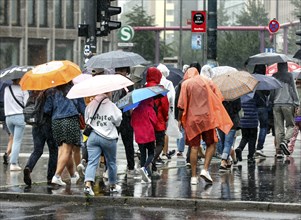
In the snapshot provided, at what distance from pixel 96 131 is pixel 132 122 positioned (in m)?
1.97

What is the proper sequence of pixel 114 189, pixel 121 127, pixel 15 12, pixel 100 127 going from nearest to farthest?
pixel 100 127
pixel 114 189
pixel 121 127
pixel 15 12

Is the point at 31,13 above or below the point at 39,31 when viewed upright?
above

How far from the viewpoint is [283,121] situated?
20.0m

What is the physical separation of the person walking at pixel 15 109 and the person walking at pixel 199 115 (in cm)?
367

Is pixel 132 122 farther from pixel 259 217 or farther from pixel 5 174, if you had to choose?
pixel 259 217

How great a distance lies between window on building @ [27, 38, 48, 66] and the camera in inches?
3044

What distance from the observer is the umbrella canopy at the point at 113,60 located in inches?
593

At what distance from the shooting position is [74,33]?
78.8 meters

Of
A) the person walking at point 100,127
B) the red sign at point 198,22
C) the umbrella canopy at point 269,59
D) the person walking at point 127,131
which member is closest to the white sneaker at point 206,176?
the person walking at point 127,131

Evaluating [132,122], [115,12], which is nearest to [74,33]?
[115,12]

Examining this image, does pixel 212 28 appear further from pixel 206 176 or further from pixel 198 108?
pixel 206 176

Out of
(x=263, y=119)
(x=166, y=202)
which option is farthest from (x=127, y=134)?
(x=263, y=119)

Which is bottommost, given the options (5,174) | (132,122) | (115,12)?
(5,174)

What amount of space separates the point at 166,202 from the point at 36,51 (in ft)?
217
